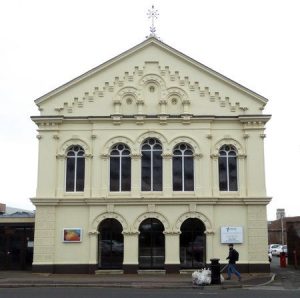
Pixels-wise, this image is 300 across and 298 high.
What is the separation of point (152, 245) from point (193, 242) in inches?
88.5

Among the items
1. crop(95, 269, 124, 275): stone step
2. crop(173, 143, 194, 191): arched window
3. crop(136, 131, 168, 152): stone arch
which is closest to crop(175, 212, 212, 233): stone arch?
crop(173, 143, 194, 191): arched window

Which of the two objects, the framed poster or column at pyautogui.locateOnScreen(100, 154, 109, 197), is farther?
column at pyautogui.locateOnScreen(100, 154, 109, 197)

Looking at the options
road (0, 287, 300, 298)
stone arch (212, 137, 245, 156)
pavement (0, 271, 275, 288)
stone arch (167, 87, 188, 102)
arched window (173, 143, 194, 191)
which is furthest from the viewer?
stone arch (167, 87, 188, 102)

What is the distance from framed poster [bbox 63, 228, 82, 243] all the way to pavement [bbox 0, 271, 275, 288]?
198 cm

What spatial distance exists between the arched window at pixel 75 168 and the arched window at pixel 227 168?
7.74 m

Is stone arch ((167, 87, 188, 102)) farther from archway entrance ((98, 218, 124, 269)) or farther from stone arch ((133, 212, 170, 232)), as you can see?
archway entrance ((98, 218, 124, 269))

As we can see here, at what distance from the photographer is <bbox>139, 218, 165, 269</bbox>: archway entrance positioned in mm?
29547

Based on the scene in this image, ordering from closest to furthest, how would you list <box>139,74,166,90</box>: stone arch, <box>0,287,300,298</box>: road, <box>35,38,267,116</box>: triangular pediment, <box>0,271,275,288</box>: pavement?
<box>0,287,300,298</box>: road, <box>0,271,275,288</box>: pavement, <box>35,38,267,116</box>: triangular pediment, <box>139,74,166,90</box>: stone arch

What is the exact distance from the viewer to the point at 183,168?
30.3 metres

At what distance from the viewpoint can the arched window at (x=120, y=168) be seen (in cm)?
3022

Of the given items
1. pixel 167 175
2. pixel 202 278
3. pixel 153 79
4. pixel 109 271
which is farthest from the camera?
pixel 153 79

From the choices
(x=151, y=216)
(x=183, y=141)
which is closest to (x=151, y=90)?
(x=183, y=141)

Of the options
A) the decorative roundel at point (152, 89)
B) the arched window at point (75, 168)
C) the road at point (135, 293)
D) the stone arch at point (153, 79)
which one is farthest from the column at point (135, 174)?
the road at point (135, 293)

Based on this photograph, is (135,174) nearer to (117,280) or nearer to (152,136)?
(152,136)
